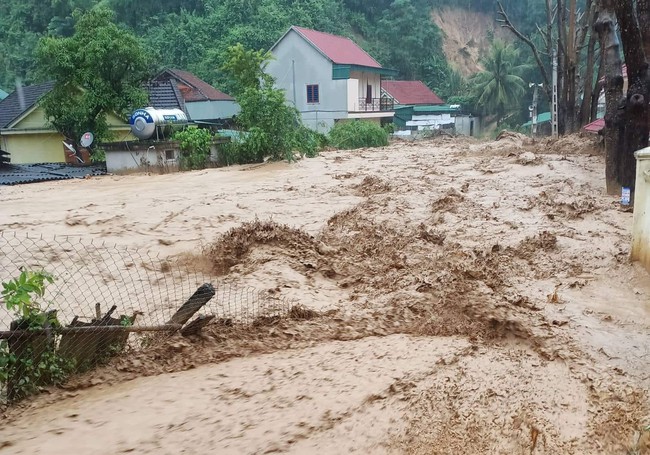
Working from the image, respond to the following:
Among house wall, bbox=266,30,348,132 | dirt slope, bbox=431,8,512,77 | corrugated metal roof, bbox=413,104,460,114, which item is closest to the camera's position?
house wall, bbox=266,30,348,132

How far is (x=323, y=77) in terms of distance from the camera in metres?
33.2

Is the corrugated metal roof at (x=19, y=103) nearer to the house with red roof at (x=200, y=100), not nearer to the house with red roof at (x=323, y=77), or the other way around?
the house with red roof at (x=200, y=100)

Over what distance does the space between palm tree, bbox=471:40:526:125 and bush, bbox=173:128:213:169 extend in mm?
28020

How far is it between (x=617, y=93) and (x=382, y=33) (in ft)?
127

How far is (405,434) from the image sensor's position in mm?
3297

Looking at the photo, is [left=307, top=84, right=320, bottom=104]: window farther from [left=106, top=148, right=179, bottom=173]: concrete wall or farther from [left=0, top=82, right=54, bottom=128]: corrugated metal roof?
[left=106, top=148, right=179, bottom=173]: concrete wall

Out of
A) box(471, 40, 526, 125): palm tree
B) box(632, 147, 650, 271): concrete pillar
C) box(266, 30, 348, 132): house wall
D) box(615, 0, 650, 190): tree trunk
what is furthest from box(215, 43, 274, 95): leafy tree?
box(471, 40, 526, 125): palm tree

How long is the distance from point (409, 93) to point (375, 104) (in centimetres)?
633

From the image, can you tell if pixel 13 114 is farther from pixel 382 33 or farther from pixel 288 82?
pixel 382 33

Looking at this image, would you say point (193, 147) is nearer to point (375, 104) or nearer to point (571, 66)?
point (571, 66)

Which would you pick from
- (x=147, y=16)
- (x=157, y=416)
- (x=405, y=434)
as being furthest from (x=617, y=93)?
(x=147, y=16)

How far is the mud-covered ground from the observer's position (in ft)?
11.0

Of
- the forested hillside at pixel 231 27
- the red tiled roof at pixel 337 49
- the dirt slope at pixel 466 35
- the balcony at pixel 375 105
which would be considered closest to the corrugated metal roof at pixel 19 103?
the forested hillside at pixel 231 27

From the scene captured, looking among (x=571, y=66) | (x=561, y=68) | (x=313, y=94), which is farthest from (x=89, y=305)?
(x=313, y=94)
